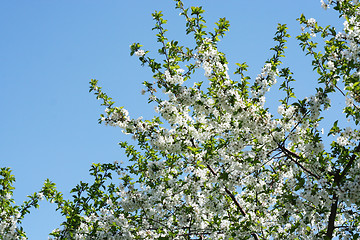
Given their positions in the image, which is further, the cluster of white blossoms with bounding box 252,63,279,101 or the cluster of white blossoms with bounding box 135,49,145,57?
the cluster of white blossoms with bounding box 135,49,145,57

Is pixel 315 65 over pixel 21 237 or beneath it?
over

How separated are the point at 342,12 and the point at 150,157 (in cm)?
615

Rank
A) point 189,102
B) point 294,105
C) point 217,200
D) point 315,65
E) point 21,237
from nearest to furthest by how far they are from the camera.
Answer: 1. point 294,105
2. point 315,65
3. point 189,102
4. point 217,200
5. point 21,237

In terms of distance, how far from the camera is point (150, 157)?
9.14 metres

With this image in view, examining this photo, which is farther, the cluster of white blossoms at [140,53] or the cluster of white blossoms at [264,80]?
the cluster of white blossoms at [140,53]

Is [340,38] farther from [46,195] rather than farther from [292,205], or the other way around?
[46,195]

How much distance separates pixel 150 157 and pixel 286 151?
370 centimetres

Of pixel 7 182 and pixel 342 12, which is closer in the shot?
pixel 342 12

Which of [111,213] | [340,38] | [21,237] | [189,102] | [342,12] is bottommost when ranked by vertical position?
[21,237]

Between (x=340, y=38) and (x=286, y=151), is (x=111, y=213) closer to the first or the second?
(x=286, y=151)

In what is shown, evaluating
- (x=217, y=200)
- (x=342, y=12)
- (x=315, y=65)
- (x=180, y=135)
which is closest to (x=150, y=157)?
(x=180, y=135)

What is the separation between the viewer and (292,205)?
719cm

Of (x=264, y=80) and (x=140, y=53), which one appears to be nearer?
(x=264, y=80)

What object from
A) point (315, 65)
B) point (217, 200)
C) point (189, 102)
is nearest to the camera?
point (315, 65)
